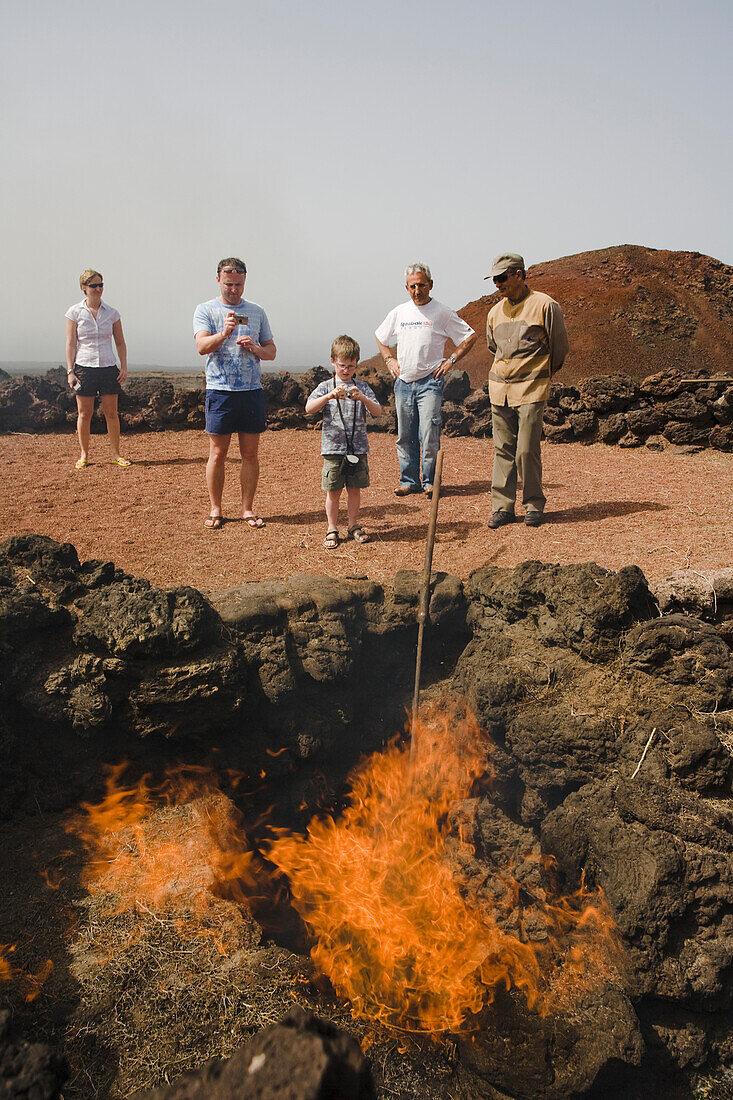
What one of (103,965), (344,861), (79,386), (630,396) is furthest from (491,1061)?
(630,396)

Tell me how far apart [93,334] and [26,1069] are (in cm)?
744

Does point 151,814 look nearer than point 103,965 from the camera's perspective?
No

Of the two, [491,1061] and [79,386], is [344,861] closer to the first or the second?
[491,1061]

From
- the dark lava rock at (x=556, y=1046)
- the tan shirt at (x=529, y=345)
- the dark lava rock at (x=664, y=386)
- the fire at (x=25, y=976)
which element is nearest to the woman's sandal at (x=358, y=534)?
the tan shirt at (x=529, y=345)

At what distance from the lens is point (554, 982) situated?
4316 millimetres

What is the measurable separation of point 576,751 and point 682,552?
2.10m

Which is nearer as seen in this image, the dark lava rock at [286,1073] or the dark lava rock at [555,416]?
the dark lava rock at [286,1073]

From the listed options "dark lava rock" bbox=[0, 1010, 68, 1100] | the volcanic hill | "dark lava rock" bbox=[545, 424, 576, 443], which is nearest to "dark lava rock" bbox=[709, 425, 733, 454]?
"dark lava rock" bbox=[545, 424, 576, 443]

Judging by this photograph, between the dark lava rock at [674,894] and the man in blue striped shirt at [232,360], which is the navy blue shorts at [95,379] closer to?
the man in blue striped shirt at [232,360]

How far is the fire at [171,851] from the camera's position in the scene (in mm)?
4379

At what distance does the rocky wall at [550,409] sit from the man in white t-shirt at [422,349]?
15.2 ft

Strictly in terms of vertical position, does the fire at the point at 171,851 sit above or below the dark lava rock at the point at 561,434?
below

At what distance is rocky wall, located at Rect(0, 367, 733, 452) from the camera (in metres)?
10.6

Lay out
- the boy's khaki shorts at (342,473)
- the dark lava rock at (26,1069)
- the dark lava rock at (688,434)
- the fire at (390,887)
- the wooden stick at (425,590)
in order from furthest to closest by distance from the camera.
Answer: the dark lava rock at (688,434) → the boy's khaki shorts at (342,473) → the wooden stick at (425,590) → the fire at (390,887) → the dark lava rock at (26,1069)
